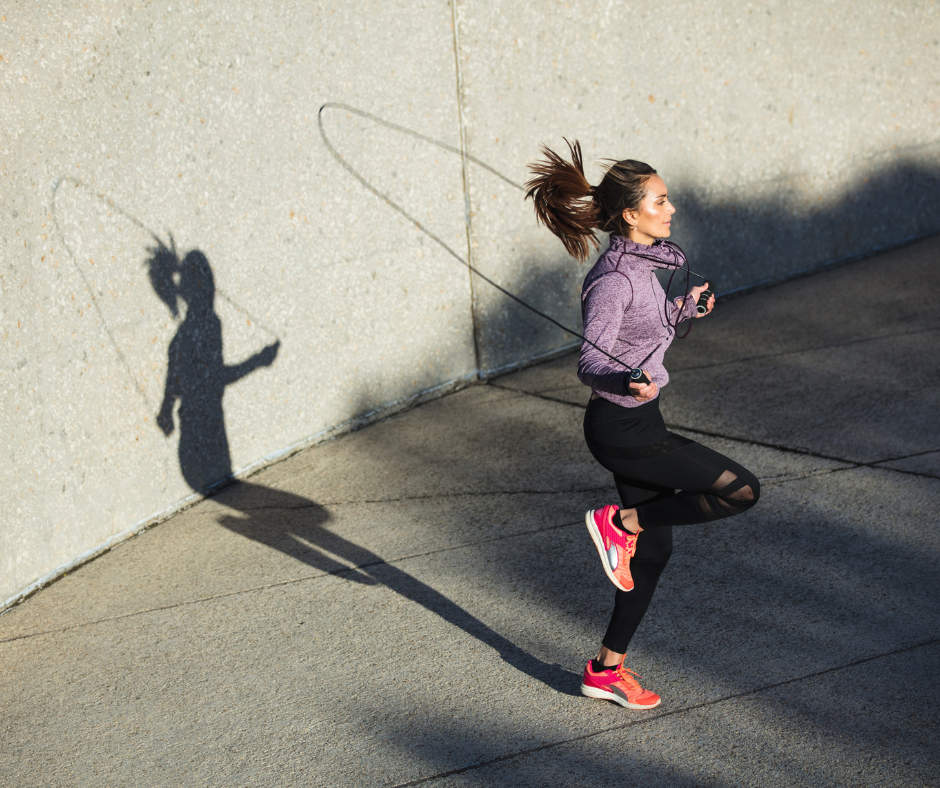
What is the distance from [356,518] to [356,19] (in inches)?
113

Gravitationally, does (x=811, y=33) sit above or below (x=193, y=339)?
above

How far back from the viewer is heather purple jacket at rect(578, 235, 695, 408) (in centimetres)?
312

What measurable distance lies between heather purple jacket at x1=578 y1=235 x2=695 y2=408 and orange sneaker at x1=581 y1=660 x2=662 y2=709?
87 centimetres

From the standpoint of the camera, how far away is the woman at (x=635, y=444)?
316 centimetres

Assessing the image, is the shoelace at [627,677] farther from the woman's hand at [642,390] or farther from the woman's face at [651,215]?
the woman's face at [651,215]

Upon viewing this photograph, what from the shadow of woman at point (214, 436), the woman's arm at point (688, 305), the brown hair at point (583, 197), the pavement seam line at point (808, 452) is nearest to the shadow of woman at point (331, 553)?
the shadow of woman at point (214, 436)

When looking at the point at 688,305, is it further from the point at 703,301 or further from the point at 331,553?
the point at 331,553

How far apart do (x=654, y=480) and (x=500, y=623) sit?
1.03 m

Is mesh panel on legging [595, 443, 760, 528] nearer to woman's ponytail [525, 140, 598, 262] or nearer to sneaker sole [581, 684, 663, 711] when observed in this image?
sneaker sole [581, 684, 663, 711]

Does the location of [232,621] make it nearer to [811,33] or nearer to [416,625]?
[416,625]

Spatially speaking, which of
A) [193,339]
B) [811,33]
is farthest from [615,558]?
[811,33]

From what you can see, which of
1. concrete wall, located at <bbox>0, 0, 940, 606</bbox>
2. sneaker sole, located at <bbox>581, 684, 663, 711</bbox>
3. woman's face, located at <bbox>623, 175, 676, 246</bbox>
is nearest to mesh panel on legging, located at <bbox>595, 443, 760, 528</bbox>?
sneaker sole, located at <bbox>581, 684, 663, 711</bbox>

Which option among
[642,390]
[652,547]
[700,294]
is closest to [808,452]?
[700,294]

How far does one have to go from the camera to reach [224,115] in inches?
206
